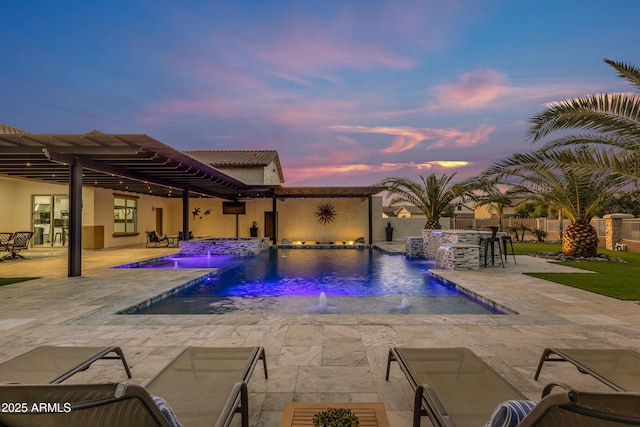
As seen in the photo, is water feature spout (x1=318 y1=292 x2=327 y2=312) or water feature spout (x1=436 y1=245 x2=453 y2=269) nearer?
water feature spout (x1=318 y1=292 x2=327 y2=312)

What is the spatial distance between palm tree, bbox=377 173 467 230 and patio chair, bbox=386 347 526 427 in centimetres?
1369

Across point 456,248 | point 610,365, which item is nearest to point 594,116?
point 456,248

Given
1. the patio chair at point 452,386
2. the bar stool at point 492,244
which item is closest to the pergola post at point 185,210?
the bar stool at point 492,244

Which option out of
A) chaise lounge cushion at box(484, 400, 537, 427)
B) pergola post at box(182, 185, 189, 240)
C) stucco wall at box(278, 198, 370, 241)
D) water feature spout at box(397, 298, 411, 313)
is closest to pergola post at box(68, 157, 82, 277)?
pergola post at box(182, 185, 189, 240)

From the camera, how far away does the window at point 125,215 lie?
1788 cm

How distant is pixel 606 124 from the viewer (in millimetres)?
6422

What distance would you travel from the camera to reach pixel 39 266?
1039 centimetres

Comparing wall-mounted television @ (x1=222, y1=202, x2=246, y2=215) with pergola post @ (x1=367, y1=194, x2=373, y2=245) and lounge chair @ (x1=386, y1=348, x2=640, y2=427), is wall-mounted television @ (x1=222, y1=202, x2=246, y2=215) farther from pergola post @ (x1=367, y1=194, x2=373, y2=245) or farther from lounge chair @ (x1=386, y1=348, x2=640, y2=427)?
lounge chair @ (x1=386, y1=348, x2=640, y2=427)

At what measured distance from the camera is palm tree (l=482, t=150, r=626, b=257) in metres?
11.2

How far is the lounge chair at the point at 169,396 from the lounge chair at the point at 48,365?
2.09ft

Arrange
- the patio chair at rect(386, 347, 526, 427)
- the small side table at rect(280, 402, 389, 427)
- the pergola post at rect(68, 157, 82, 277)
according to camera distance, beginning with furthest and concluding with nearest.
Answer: the pergola post at rect(68, 157, 82, 277) < the patio chair at rect(386, 347, 526, 427) < the small side table at rect(280, 402, 389, 427)

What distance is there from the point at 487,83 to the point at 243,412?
17.3 metres

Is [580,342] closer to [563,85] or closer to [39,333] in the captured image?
[39,333]

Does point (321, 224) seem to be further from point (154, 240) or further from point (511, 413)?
point (511, 413)
